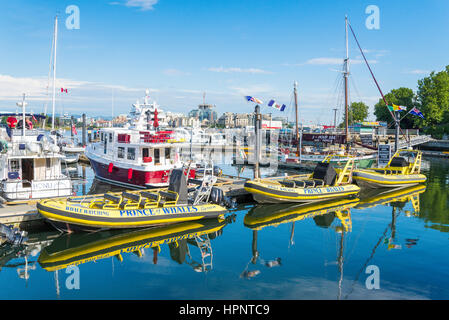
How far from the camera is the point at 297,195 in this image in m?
20.8

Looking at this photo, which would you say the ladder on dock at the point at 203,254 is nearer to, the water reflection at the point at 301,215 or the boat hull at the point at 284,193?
the water reflection at the point at 301,215

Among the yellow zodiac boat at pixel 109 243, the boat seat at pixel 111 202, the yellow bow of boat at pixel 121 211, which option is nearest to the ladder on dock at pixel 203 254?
the yellow zodiac boat at pixel 109 243

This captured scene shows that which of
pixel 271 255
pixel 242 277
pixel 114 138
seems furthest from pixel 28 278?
pixel 114 138

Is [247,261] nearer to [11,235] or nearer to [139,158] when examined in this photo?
[11,235]

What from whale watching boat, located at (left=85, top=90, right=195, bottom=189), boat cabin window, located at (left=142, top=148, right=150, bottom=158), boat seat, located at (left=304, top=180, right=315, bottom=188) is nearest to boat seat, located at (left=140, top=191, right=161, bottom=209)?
whale watching boat, located at (left=85, top=90, right=195, bottom=189)

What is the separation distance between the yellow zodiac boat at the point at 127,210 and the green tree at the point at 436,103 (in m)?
65.5

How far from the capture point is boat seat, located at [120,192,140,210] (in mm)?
15902

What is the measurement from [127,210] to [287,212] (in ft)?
30.2

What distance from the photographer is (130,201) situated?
1677 centimetres

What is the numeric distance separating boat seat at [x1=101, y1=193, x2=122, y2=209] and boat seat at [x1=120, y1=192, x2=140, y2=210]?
24 centimetres

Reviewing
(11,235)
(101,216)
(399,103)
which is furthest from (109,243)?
(399,103)

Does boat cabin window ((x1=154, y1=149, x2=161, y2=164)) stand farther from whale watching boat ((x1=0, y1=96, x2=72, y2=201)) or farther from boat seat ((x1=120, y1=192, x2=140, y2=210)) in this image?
boat seat ((x1=120, y1=192, x2=140, y2=210))
